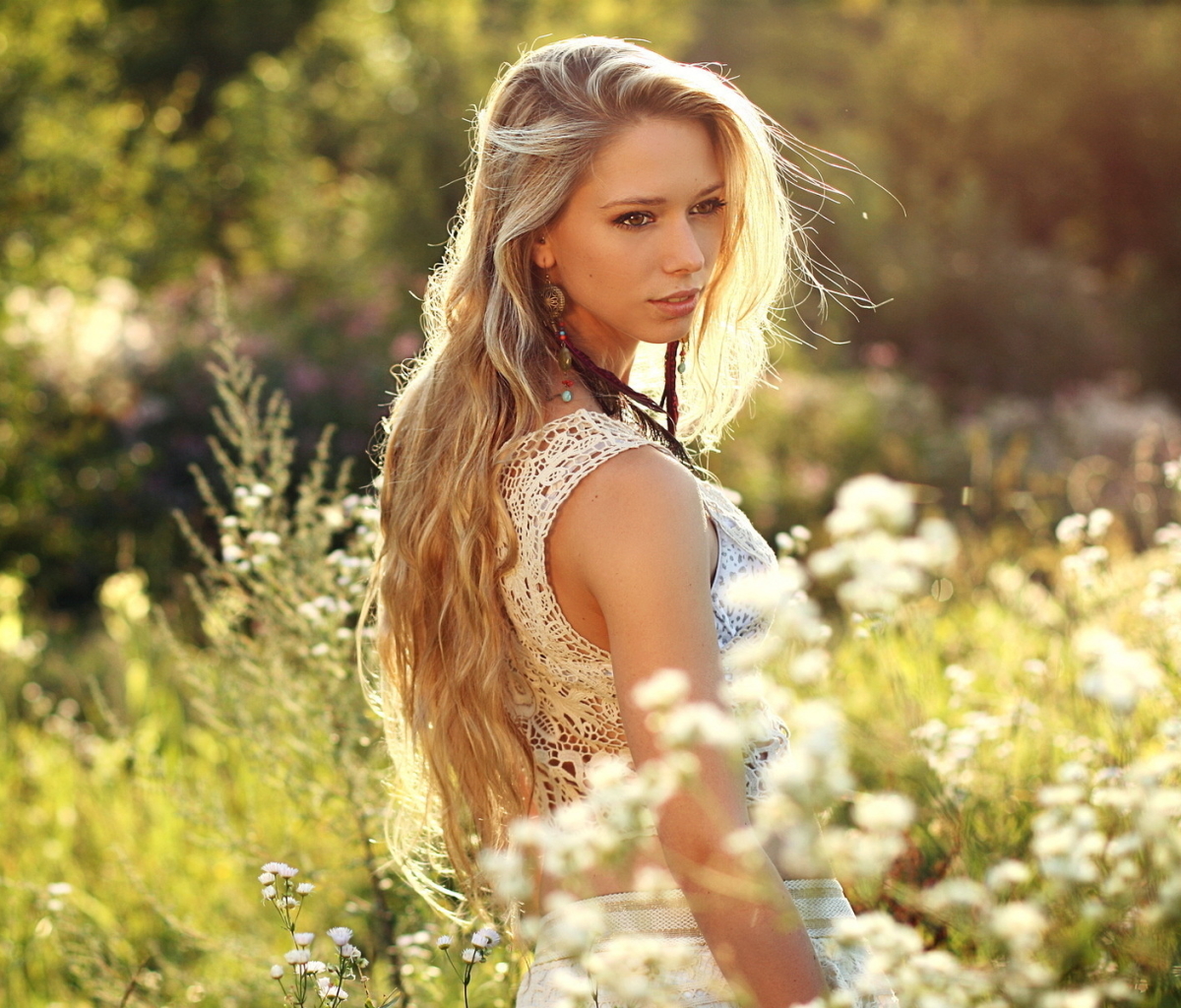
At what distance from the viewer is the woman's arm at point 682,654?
1589 millimetres

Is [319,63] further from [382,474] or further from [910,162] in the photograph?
[382,474]

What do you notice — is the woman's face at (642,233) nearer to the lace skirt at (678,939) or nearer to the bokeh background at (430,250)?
the bokeh background at (430,250)

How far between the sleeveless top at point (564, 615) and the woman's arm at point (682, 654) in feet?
0.26

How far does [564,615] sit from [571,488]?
207mm

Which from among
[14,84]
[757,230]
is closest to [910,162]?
[14,84]

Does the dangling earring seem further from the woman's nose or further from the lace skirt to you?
the lace skirt

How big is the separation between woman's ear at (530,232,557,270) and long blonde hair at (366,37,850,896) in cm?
2

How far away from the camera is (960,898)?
3.22ft

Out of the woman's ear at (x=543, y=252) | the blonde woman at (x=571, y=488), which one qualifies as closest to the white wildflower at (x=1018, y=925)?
the blonde woman at (x=571, y=488)

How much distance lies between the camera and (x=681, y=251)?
1986 millimetres

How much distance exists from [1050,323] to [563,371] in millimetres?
12311

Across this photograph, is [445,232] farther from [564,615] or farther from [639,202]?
[564,615]

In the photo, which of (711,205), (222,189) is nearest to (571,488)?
(711,205)

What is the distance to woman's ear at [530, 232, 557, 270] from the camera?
212 cm
